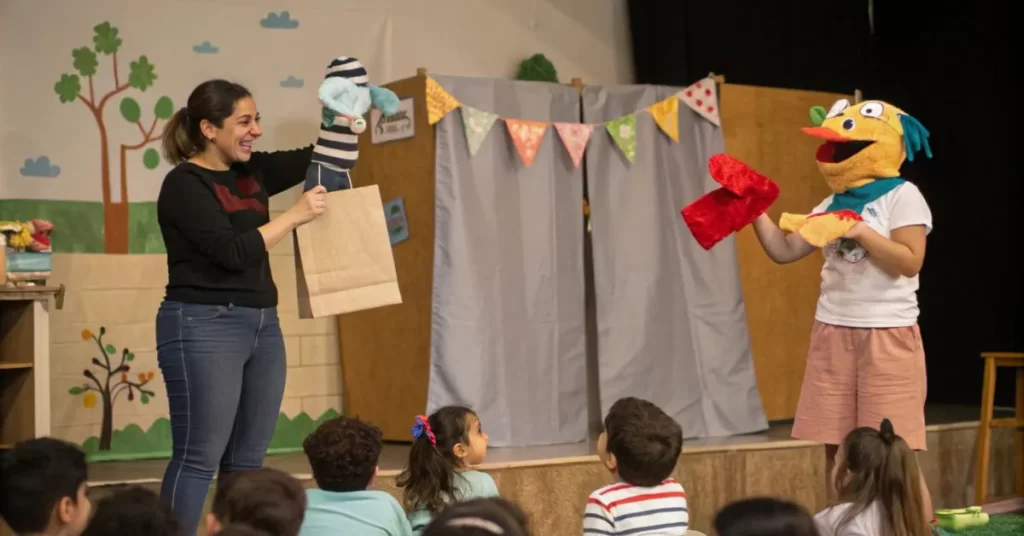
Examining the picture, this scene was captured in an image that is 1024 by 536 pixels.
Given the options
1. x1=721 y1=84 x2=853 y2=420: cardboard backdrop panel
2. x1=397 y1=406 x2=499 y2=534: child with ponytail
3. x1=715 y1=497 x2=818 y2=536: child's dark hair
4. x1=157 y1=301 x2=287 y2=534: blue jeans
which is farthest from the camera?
x1=721 y1=84 x2=853 y2=420: cardboard backdrop panel

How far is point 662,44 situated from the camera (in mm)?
6027

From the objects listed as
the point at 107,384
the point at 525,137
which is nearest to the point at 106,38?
the point at 107,384

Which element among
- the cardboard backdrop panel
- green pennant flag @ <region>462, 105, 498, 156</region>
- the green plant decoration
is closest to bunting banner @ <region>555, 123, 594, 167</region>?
green pennant flag @ <region>462, 105, 498, 156</region>

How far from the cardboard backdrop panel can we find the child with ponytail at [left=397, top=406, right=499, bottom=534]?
8.18ft

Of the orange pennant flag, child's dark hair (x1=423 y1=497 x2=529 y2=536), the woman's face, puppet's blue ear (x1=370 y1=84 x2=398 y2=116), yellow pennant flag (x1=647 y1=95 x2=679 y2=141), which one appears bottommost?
child's dark hair (x1=423 y1=497 x2=529 y2=536)

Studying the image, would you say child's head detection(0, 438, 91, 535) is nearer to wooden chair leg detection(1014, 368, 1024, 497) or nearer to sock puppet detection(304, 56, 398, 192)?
sock puppet detection(304, 56, 398, 192)

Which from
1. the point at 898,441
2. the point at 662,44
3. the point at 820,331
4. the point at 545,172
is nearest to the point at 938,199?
the point at 662,44

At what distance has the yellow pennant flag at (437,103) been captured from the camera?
183 inches

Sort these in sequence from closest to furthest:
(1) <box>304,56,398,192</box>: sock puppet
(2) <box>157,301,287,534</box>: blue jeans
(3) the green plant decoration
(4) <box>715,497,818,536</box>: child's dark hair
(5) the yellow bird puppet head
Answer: (4) <box>715,497,818,536</box>: child's dark hair
(2) <box>157,301,287,534</box>: blue jeans
(1) <box>304,56,398,192</box>: sock puppet
(5) the yellow bird puppet head
(3) the green plant decoration

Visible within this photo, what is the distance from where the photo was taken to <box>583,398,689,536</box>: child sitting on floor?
2.60 meters

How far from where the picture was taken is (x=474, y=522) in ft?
5.12

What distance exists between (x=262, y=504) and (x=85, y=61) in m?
3.39

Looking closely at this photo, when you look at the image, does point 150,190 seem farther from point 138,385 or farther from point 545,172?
point 545,172

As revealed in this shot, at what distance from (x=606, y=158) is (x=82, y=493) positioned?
3.15 metres
